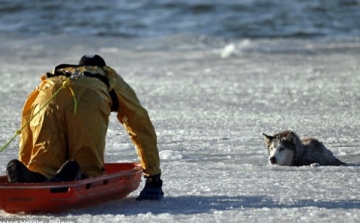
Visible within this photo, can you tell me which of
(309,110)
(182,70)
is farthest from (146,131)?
(182,70)

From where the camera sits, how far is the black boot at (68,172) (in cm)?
509

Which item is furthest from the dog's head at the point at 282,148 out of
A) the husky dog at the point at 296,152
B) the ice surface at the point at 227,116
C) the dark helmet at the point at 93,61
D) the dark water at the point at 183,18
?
the dark water at the point at 183,18

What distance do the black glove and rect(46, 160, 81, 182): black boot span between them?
2.11ft

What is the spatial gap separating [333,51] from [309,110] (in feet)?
24.0

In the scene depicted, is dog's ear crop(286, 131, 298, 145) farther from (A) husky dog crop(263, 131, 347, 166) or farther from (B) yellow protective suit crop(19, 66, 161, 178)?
(B) yellow protective suit crop(19, 66, 161, 178)

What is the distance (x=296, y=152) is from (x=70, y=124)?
7.80ft

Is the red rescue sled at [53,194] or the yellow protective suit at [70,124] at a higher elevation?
the yellow protective suit at [70,124]

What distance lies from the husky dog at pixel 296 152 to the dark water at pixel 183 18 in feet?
44.5

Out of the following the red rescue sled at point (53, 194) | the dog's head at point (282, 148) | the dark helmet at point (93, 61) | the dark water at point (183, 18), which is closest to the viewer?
the red rescue sled at point (53, 194)

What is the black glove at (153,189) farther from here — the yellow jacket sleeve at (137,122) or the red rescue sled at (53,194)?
the red rescue sled at (53,194)

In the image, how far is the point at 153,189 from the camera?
564 cm

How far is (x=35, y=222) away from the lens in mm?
5039

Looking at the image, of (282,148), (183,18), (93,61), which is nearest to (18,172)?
(93,61)

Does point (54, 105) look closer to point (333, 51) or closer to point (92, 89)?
point (92, 89)
